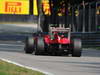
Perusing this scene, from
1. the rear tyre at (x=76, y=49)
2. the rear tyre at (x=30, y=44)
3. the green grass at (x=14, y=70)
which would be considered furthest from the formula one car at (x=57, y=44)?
the green grass at (x=14, y=70)

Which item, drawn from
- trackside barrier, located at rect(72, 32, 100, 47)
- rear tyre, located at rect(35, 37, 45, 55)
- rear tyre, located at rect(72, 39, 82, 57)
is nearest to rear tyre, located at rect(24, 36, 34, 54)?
rear tyre, located at rect(35, 37, 45, 55)

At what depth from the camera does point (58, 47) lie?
21547 mm

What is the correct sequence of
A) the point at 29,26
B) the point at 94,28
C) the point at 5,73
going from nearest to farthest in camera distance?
the point at 5,73, the point at 94,28, the point at 29,26

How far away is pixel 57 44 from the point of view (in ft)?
70.8

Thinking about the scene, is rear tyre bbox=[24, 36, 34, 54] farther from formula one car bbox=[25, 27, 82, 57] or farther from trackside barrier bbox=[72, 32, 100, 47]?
trackside barrier bbox=[72, 32, 100, 47]

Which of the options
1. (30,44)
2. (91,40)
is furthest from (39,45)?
(91,40)

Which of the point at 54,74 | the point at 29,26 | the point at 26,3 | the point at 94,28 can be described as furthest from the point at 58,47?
the point at 26,3

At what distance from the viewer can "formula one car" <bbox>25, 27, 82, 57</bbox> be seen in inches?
842

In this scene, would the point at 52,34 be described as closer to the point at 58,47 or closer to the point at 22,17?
the point at 58,47

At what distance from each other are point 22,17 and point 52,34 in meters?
38.3

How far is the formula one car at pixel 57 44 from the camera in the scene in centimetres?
2138

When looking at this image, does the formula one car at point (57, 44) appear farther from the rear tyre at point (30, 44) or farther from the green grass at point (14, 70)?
the green grass at point (14, 70)

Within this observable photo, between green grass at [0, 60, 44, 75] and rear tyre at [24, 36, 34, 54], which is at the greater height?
rear tyre at [24, 36, 34, 54]

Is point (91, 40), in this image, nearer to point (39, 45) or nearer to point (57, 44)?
point (57, 44)
